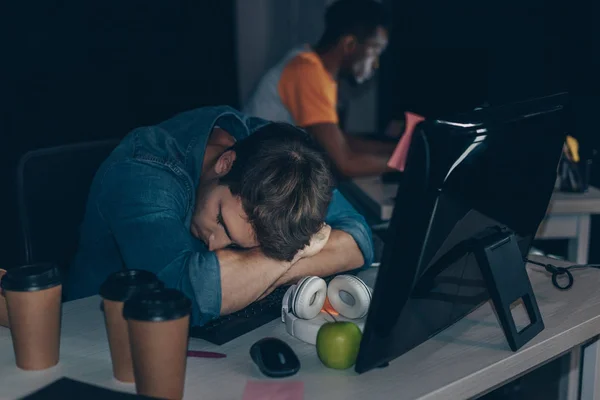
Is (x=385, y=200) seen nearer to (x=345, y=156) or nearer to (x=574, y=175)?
(x=345, y=156)

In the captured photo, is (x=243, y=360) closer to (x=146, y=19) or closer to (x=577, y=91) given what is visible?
(x=577, y=91)

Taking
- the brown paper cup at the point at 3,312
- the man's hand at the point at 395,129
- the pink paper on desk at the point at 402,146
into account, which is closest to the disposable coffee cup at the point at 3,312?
the brown paper cup at the point at 3,312

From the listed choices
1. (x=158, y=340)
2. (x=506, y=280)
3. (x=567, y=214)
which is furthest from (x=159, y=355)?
(x=567, y=214)

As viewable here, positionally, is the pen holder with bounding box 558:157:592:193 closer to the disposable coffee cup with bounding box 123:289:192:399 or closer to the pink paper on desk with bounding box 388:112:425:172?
the pink paper on desk with bounding box 388:112:425:172

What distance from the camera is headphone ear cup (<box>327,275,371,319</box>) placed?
1220 millimetres

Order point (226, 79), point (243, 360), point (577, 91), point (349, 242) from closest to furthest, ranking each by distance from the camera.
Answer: point (243, 360), point (349, 242), point (577, 91), point (226, 79)

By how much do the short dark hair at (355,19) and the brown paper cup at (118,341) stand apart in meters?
2.17

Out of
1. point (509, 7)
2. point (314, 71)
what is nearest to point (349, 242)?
point (314, 71)

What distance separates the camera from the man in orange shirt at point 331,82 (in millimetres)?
2801

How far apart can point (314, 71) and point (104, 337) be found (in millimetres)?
1842

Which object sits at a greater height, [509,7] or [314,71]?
[509,7]

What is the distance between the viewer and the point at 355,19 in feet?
9.71

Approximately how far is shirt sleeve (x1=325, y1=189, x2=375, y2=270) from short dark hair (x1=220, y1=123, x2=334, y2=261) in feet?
0.76

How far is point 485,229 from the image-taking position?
3.75ft
